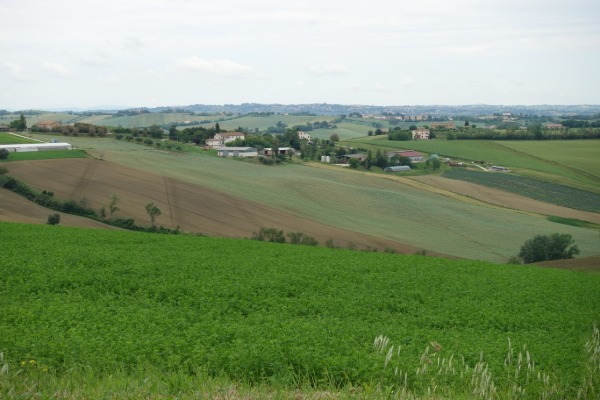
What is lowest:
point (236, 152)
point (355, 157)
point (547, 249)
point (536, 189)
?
point (547, 249)

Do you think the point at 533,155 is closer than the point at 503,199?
No

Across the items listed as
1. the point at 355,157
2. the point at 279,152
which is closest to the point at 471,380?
the point at 279,152

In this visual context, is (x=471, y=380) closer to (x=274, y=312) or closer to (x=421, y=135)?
(x=274, y=312)

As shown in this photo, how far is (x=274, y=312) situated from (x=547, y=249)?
A: 31846 millimetres

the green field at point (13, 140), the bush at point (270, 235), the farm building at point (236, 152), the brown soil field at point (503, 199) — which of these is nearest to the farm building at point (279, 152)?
the farm building at point (236, 152)

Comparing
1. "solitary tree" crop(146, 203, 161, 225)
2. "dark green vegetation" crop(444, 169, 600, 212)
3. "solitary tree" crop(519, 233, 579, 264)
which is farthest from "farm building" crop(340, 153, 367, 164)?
"solitary tree" crop(146, 203, 161, 225)

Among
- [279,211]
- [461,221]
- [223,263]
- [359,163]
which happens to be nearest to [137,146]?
[359,163]

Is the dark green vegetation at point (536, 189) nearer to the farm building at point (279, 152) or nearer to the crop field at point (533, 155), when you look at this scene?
the crop field at point (533, 155)

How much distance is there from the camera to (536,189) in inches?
2616

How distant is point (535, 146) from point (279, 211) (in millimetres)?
64916

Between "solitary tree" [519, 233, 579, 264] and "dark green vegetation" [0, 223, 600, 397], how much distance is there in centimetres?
1726

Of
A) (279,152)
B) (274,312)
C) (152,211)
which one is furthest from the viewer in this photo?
(279,152)

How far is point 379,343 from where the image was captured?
38.0ft

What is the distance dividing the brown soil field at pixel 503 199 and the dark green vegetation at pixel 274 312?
116 feet
